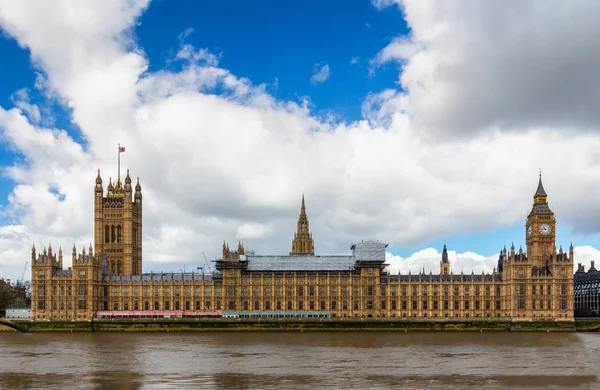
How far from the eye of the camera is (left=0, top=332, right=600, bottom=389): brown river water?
69688 mm

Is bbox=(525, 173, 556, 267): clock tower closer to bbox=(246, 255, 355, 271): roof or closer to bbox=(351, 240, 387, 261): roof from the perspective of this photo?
bbox=(351, 240, 387, 261): roof

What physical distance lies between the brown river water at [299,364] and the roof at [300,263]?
172 feet

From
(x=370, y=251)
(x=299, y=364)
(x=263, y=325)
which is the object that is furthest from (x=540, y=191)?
(x=299, y=364)

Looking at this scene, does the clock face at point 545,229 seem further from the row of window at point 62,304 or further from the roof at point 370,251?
the row of window at point 62,304

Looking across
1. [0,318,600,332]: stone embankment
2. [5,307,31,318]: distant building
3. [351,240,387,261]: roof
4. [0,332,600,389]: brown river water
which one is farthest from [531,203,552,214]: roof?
[5,307,31,318]: distant building

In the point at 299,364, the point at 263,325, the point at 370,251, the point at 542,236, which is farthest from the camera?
the point at 542,236

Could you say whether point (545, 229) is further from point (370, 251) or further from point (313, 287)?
point (313, 287)

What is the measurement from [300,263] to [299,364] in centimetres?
9330

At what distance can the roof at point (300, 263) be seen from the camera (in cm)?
17662

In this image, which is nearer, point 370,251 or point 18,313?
point 18,313

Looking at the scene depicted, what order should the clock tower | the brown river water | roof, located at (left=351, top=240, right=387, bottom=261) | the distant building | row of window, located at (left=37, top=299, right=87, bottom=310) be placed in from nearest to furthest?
the brown river water
row of window, located at (left=37, top=299, right=87, bottom=310)
the distant building
roof, located at (left=351, top=240, right=387, bottom=261)
the clock tower

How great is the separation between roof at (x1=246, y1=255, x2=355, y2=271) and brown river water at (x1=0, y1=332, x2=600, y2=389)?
52.4 meters

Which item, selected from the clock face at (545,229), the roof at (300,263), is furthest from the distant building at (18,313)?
the clock face at (545,229)

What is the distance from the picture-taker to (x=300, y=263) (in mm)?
177625
